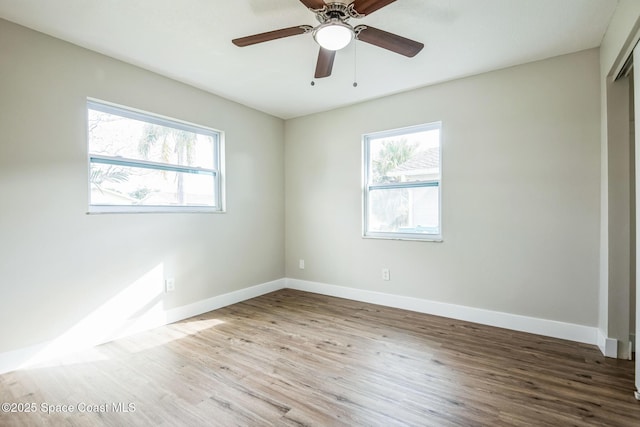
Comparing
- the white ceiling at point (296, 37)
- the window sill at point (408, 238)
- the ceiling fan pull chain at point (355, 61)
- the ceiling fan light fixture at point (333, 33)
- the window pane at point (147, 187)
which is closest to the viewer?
the ceiling fan light fixture at point (333, 33)

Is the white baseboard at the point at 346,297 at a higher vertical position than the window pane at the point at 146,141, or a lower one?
lower

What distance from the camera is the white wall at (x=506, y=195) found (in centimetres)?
259

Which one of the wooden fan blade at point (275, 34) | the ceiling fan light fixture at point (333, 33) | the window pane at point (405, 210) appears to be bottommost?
the window pane at point (405, 210)

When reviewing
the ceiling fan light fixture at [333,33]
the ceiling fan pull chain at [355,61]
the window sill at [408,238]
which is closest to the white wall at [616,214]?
the window sill at [408,238]

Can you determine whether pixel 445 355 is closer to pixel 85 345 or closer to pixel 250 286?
pixel 250 286

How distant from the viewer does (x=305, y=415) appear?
1680 millimetres

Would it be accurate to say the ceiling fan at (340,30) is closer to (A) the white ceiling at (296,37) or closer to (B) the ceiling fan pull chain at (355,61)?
(A) the white ceiling at (296,37)

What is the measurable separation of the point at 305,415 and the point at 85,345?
2.03 meters

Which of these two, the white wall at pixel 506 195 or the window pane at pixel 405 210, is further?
the window pane at pixel 405 210

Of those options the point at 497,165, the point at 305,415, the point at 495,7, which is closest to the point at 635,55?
the point at 495,7

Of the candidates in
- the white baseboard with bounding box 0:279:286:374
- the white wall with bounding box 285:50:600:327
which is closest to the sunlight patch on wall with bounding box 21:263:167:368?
the white baseboard with bounding box 0:279:286:374

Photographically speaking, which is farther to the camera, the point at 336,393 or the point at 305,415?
the point at 336,393

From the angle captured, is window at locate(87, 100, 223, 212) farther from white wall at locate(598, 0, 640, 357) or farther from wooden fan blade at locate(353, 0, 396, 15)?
white wall at locate(598, 0, 640, 357)

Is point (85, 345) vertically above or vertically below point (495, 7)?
below
